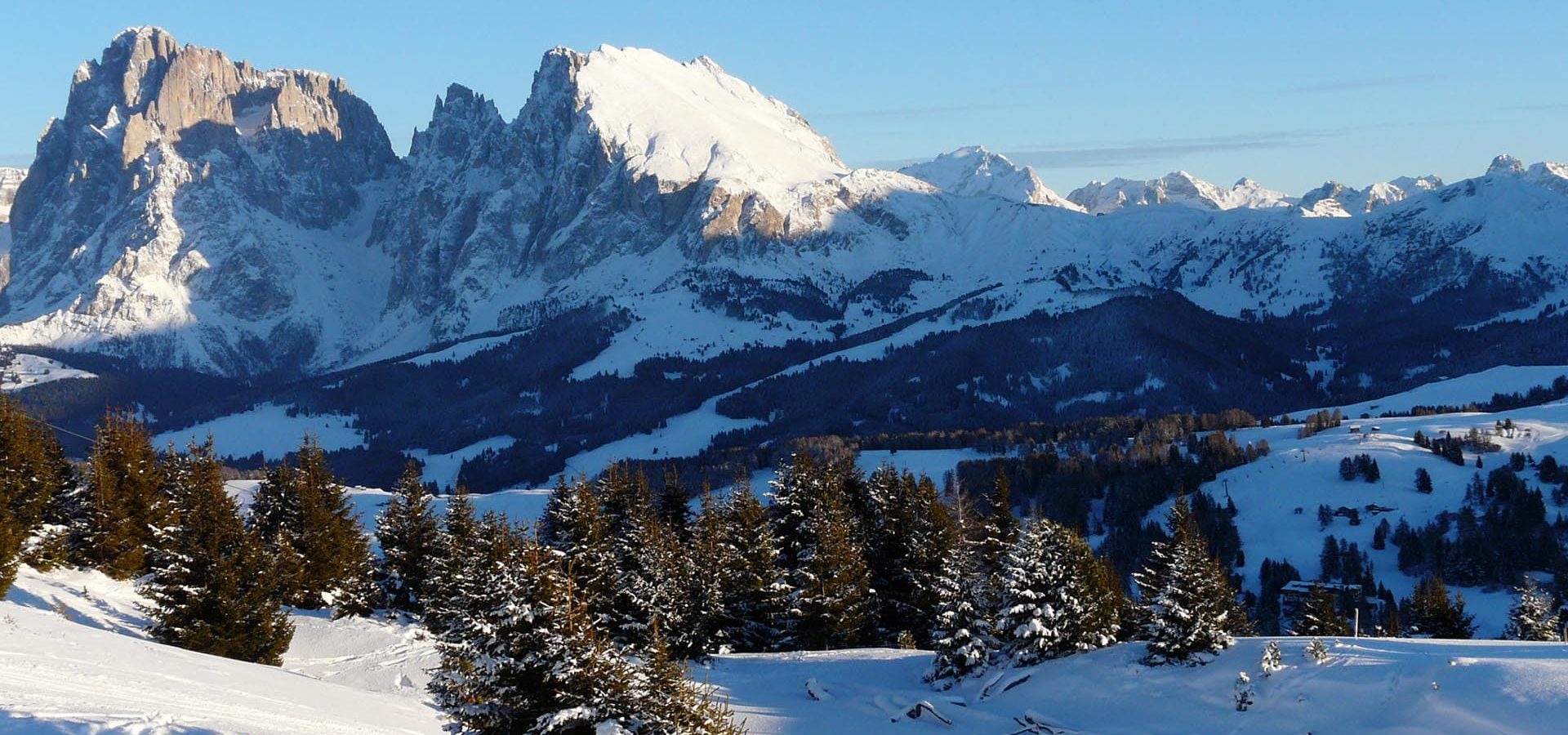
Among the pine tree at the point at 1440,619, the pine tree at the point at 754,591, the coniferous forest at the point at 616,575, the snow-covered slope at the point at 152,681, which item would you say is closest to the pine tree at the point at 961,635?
the coniferous forest at the point at 616,575

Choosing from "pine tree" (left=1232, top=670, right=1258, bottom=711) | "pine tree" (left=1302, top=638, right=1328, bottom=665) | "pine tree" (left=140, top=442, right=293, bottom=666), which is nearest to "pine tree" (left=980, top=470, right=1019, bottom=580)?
"pine tree" (left=1232, top=670, right=1258, bottom=711)

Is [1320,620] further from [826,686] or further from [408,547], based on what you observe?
[408,547]

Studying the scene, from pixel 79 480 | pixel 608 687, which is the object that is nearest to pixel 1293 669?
pixel 608 687

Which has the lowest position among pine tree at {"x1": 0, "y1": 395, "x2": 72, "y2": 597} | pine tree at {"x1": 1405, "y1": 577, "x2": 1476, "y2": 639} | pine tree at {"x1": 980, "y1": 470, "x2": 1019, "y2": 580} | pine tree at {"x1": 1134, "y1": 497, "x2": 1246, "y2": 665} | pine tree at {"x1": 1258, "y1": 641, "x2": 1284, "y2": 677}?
pine tree at {"x1": 1405, "y1": 577, "x2": 1476, "y2": 639}

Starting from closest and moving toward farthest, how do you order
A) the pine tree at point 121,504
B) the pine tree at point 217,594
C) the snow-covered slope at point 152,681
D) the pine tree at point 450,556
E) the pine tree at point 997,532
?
the snow-covered slope at point 152,681 < the pine tree at point 217,594 < the pine tree at point 997,532 < the pine tree at point 121,504 < the pine tree at point 450,556

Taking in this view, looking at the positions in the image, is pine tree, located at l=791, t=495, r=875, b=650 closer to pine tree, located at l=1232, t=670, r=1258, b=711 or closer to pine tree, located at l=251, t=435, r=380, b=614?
pine tree, located at l=251, t=435, r=380, b=614

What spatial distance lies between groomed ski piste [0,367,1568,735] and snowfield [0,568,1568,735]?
0.08 metres

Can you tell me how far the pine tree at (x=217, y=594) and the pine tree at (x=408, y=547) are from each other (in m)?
16.3

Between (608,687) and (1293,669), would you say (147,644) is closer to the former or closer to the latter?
(608,687)

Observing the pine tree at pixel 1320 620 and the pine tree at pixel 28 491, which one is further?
the pine tree at pixel 1320 620

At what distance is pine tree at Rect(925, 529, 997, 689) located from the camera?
1842 inches

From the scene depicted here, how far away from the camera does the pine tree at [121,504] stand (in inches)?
2077

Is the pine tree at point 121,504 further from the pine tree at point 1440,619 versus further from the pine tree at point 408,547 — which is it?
the pine tree at point 1440,619

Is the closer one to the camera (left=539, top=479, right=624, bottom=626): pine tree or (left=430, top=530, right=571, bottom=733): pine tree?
(left=430, top=530, right=571, bottom=733): pine tree
